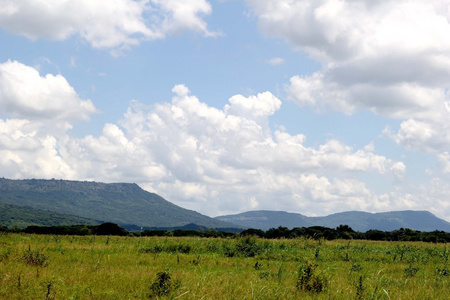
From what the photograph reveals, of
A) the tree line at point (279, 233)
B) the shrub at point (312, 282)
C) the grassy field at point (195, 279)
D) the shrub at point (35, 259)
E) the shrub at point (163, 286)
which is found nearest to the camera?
the grassy field at point (195, 279)

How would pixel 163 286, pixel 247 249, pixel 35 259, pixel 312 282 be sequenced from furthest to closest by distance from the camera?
pixel 247 249 → pixel 35 259 → pixel 312 282 → pixel 163 286

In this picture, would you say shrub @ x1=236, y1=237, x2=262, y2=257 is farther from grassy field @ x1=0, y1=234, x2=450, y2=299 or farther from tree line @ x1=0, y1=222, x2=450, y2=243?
tree line @ x1=0, y1=222, x2=450, y2=243

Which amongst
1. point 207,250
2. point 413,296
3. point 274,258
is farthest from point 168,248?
point 413,296

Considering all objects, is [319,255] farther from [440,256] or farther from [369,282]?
[369,282]

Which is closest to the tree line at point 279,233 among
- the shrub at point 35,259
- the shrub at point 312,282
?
the shrub at point 35,259

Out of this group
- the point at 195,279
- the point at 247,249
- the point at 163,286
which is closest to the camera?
the point at 163,286

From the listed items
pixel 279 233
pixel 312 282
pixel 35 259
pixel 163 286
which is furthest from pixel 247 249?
pixel 279 233

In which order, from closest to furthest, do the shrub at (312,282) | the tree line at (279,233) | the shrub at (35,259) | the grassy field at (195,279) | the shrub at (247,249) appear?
the grassy field at (195,279), the shrub at (312,282), the shrub at (35,259), the shrub at (247,249), the tree line at (279,233)

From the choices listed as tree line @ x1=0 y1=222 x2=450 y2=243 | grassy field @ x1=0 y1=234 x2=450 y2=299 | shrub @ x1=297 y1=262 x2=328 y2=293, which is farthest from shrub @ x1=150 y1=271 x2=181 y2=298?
tree line @ x1=0 y1=222 x2=450 y2=243

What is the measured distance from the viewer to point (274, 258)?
2548 cm

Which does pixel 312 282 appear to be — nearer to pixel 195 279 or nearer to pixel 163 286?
pixel 195 279

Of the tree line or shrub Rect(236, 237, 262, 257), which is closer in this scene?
shrub Rect(236, 237, 262, 257)

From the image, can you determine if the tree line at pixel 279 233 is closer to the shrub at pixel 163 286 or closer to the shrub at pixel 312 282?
the shrub at pixel 312 282

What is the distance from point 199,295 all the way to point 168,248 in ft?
56.4
